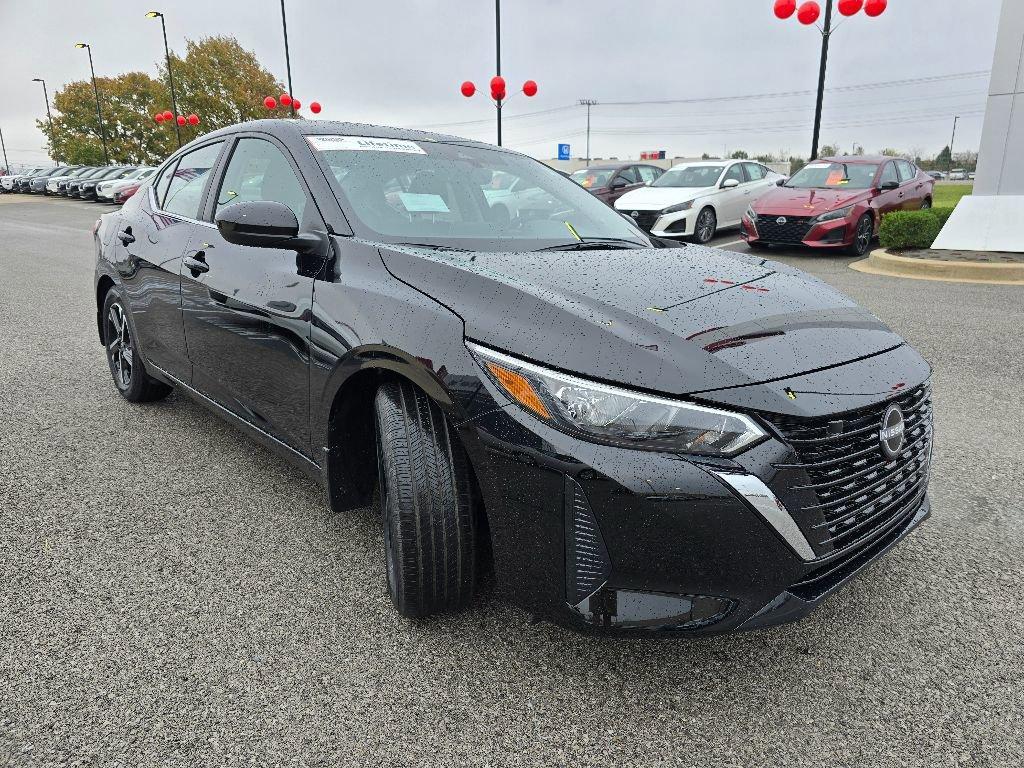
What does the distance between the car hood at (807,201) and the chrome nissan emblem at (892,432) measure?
999 cm

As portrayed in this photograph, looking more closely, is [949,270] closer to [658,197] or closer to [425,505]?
[658,197]

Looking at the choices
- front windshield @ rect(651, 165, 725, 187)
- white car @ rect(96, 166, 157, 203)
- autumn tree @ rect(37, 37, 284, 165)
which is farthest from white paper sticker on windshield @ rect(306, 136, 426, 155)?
autumn tree @ rect(37, 37, 284, 165)

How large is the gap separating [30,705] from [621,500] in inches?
64.5

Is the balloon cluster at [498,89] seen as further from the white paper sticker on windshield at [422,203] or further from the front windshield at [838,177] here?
the white paper sticker on windshield at [422,203]

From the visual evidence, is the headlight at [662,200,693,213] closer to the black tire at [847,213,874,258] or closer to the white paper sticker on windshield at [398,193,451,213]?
the black tire at [847,213,874,258]

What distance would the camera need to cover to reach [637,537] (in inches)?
68.7

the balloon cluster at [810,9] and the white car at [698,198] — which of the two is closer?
the white car at [698,198]

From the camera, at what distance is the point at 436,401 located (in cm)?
204

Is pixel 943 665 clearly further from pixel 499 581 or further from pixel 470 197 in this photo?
pixel 470 197

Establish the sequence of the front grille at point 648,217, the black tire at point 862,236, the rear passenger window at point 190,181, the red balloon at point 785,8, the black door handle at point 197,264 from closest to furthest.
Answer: the black door handle at point 197,264, the rear passenger window at point 190,181, the black tire at point 862,236, the front grille at point 648,217, the red balloon at point 785,8

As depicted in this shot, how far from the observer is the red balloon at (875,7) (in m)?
14.4

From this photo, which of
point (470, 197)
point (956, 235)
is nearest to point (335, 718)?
point (470, 197)

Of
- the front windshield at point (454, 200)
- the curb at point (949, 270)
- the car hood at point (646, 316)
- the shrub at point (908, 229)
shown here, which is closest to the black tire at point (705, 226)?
the shrub at point (908, 229)

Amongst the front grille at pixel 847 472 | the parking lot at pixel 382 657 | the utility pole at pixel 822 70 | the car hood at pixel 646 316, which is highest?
the utility pole at pixel 822 70
